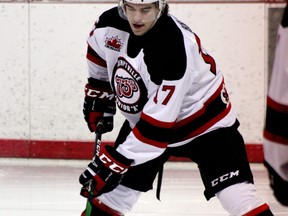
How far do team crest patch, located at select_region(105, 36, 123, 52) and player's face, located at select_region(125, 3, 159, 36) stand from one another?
123 mm

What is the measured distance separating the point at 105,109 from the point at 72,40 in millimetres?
1786

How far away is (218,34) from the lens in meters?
4.35

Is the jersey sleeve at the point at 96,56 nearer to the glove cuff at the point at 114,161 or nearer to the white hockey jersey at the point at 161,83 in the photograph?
the white hockey jersey at the point at 161,83

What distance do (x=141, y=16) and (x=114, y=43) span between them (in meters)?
0.20

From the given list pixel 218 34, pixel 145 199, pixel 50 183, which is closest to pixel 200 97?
pixel 145 199

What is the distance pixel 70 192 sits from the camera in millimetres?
3545

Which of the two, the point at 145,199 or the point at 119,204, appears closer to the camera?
the point at 119,204

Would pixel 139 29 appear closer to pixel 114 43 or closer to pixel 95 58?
pixel 114 43

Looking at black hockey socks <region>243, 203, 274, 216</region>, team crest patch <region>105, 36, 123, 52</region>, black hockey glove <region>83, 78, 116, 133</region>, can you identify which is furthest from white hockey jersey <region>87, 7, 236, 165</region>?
black hockey socks <region>243, 203, 274, 216</region>

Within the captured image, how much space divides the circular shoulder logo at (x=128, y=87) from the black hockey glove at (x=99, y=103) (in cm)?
28

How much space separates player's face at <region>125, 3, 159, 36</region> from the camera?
2162 millimetres

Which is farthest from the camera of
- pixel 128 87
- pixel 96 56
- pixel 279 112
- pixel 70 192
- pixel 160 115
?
pixel 70 192

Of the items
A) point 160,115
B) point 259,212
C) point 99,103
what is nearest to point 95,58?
point 99,103

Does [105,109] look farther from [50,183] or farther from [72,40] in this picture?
[72,40]
